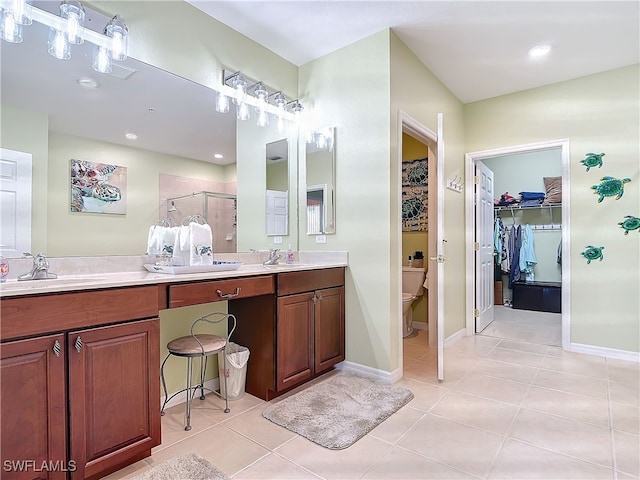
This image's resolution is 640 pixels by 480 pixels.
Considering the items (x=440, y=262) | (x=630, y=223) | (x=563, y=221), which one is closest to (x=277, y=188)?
(x=440, y=262)

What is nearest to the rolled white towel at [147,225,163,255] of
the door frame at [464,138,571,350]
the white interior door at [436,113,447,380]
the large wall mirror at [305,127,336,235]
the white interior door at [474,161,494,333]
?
the large wall mirror at [305,127,336,235]

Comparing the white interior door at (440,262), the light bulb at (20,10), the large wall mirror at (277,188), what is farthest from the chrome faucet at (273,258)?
the light bulb at (20,10)

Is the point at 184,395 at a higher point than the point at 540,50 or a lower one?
lower

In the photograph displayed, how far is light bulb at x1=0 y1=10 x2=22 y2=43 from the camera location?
1671 mm

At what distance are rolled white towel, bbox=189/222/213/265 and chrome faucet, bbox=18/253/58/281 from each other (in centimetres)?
69

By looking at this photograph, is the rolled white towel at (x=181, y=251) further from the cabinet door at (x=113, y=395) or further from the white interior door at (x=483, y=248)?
the white interior door at (x=483, y=248)

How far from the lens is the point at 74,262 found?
1912mm

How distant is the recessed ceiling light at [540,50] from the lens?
2.92 meters

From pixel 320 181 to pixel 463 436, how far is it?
2.15 m

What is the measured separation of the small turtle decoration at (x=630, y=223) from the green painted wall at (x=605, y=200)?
4cm

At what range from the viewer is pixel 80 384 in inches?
55.9

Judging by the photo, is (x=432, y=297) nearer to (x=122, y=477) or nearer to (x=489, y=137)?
(x=489, y=137)

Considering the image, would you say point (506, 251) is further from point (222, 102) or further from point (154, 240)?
point (154, 240)

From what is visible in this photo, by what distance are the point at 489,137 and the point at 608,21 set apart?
1465 millimetres
